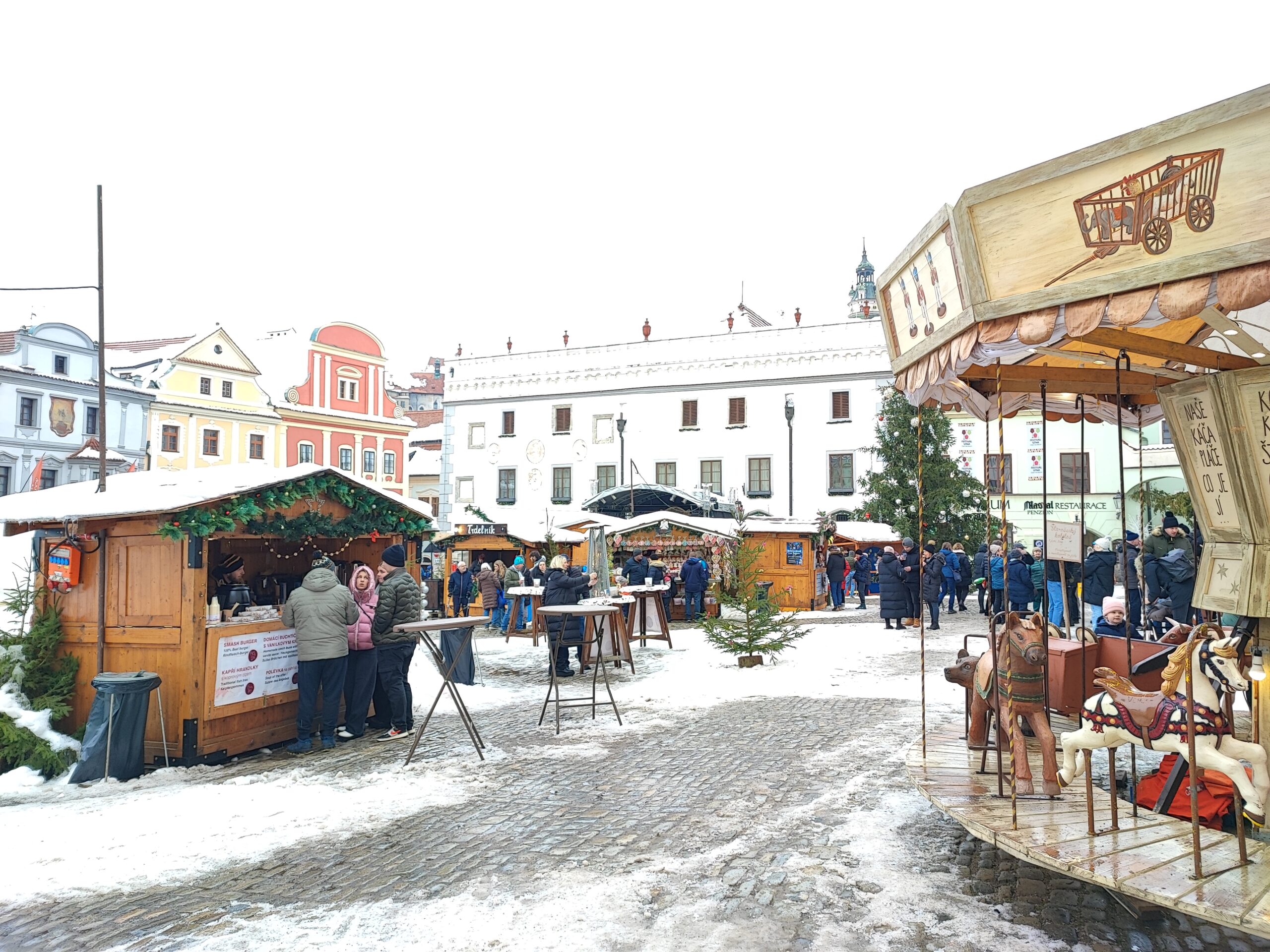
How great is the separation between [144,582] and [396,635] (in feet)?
7.51

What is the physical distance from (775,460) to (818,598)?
14226mm

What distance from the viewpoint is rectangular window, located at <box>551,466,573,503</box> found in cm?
4091

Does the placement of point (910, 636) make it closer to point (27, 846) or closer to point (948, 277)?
point (948, 277)

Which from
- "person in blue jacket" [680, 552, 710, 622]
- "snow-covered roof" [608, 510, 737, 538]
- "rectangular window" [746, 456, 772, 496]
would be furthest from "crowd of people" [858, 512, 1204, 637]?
"rectangular window" [746, 456, 772, 496]

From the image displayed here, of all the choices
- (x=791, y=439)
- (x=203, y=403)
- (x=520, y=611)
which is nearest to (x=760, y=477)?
(x=791, y=439)

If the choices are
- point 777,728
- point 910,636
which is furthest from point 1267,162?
point 910,636

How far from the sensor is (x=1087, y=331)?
4027mm

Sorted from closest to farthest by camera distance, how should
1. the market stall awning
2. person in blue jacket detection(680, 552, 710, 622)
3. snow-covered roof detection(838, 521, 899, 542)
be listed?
the market stall awning, person in blue jacket detection(680, 552, 710, 622), snow-covered roof detection(838, 521, 899, 542)

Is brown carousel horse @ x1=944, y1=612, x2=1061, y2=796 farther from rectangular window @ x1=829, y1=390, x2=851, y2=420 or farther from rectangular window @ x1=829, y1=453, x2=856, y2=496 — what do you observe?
rectangular window @ x1=829, y1=390, x2=851, y2=420

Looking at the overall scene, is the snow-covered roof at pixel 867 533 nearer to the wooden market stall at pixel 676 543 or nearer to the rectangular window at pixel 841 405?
the wooden market stall at pixel 676 543

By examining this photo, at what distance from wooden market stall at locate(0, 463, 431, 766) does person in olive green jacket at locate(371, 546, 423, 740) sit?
33.3 inches

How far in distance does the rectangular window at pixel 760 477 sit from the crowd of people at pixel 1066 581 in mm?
13561

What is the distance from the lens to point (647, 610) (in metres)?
17.2

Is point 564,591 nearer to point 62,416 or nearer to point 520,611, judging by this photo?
point 520,611
